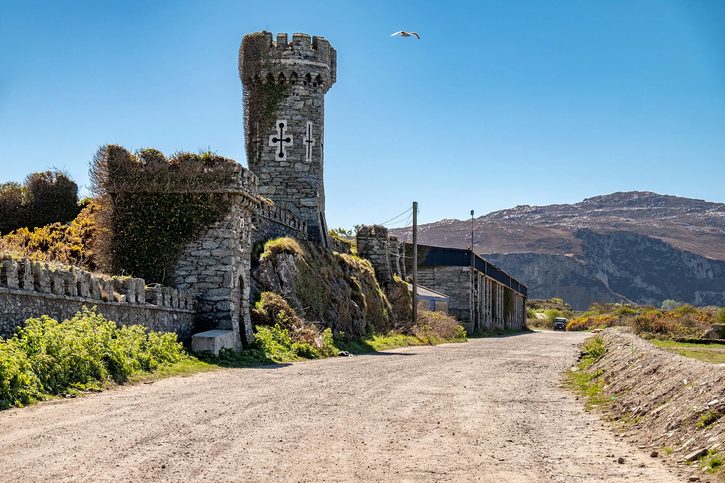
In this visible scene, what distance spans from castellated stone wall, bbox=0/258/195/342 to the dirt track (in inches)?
98.1

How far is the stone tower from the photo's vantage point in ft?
120

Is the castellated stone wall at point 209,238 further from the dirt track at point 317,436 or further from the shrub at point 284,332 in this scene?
the dirt track at point 317,436

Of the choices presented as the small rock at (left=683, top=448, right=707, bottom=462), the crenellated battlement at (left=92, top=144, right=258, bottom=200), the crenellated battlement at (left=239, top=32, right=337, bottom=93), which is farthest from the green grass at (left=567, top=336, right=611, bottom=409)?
the crenellated battlement at (left=239, top=32, right=337, bottom=93)

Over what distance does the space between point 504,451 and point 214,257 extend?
14.7 metres

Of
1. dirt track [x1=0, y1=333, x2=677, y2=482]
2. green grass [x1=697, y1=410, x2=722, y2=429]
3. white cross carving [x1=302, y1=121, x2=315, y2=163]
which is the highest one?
white cross carving [x1=302, y1=121, x2=315, y2=163]

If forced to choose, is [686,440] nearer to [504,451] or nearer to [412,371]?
[504,451]

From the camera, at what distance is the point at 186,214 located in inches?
883

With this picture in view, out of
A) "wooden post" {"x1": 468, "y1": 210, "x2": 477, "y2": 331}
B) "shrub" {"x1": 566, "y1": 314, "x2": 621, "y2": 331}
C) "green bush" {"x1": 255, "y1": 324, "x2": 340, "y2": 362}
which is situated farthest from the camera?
"shrub" {"x1": 566, "y1": 314, "x2": 621, "y2": 331}

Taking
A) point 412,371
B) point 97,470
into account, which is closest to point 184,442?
point 97,470

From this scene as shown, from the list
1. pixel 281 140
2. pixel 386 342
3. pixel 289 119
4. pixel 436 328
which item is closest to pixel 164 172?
pixel 386 342

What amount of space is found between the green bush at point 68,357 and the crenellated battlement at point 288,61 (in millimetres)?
21167

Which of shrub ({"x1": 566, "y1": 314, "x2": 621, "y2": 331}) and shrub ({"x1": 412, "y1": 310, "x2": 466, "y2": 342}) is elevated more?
shrub ({"x1": 412, "y1": 310, "x2": 466, "y2": 342})

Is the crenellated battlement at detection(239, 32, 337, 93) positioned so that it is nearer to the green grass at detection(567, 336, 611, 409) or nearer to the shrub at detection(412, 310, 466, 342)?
the shrub at detection(412, 310, 466, 342)

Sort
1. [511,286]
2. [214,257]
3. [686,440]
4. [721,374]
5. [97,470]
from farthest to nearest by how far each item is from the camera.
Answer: [511,286] < [214,257] < [721,374] < [686,440] < [97,470]
